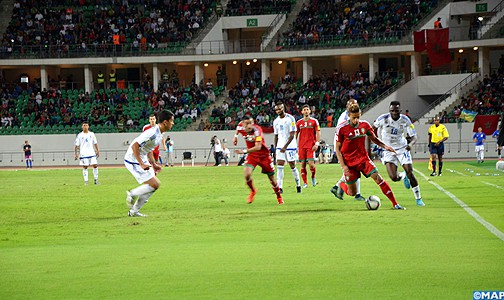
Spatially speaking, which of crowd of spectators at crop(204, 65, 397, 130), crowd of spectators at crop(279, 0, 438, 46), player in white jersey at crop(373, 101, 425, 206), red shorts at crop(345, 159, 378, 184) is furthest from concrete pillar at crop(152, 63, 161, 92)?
red shorts at crop(345, 159, 378, 184)

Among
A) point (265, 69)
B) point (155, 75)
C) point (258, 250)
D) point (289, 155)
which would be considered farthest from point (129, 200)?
point (155, 75)

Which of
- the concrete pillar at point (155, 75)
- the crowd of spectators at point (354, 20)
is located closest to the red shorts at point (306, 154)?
the crowd of spectators at point (354, 20)

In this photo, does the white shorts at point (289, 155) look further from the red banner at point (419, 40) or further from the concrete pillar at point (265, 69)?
the concrete pillar at point (265, 69)

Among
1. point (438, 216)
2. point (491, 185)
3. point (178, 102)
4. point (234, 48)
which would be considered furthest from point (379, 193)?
point (234, 48)

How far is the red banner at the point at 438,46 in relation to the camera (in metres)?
59.3

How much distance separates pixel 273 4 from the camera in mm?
69625

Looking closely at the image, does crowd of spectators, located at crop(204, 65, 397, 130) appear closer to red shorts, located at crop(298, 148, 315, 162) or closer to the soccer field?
red shorts, located at crop(298, 148, 315, 162)

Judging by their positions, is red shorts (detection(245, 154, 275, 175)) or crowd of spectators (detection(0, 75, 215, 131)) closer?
red shorts (detection(245, 154, 275, 175))

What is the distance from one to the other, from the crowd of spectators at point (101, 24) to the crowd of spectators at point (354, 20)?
367 inches

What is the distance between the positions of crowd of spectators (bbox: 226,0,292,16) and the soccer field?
50210mm

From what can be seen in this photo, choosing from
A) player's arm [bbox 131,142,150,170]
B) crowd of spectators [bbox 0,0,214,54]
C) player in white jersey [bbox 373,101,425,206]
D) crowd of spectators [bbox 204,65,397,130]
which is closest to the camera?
player's arm [bbox 131,142,150,170]

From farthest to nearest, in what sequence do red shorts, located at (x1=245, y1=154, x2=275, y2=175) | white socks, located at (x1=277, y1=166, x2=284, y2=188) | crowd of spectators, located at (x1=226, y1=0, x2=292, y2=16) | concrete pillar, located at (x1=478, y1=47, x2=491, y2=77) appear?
crowd of spectators, located at (x1=226, y1=0, x2=292, y2=16), concrete pillar, located at (x1=478, y1=47, x2=491, y2=77), white socks, located at (x1=277, y1=166, x2=284, y2=188), red shorts, located at (x1=245, y1=154, x2=275, y2=175)

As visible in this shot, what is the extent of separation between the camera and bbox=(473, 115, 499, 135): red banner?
175 feet

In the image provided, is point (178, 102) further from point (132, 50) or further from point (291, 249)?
point (291, 249)
